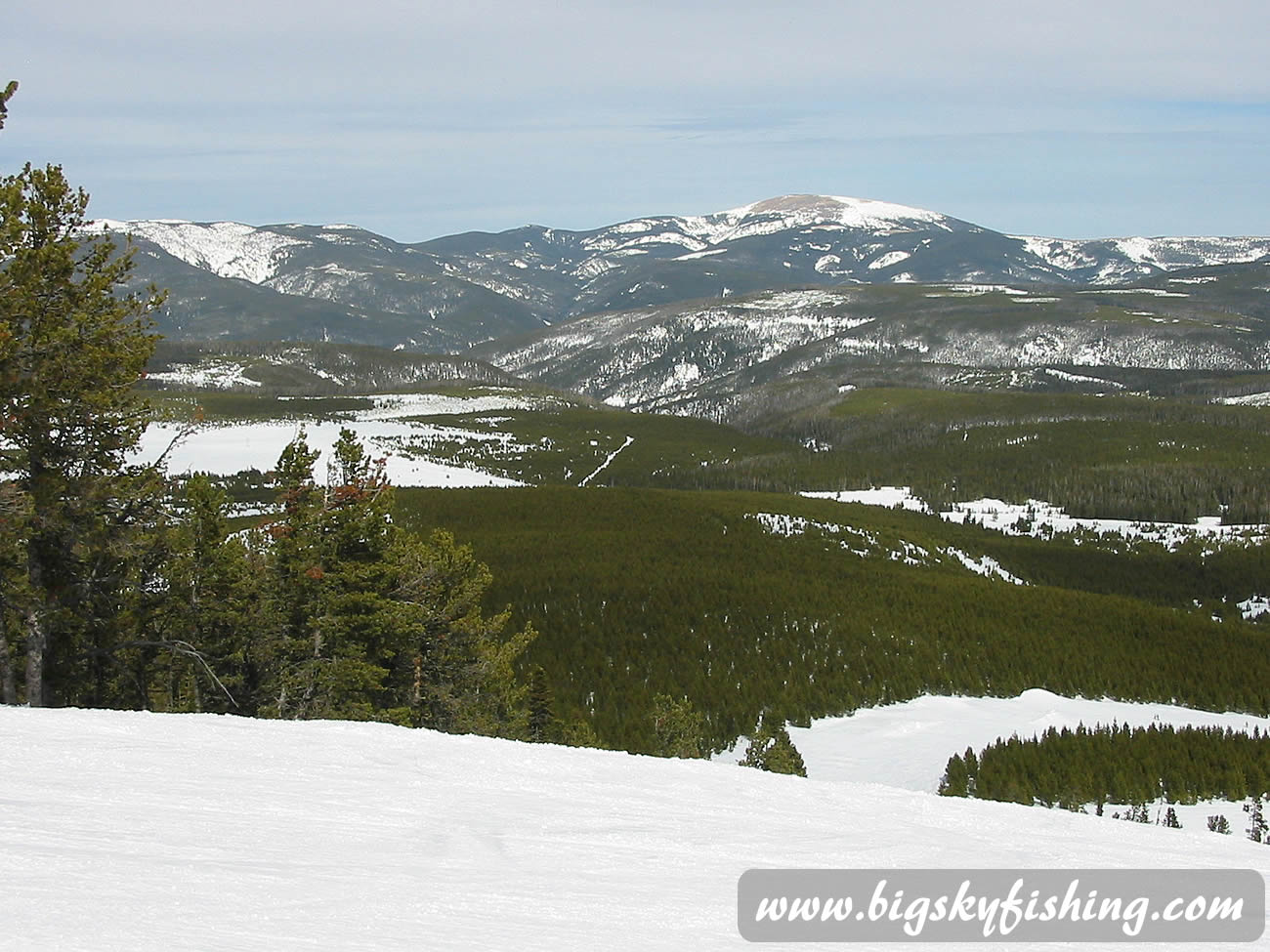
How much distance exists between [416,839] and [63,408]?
1385 centimetres

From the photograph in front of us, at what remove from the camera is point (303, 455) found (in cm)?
2650

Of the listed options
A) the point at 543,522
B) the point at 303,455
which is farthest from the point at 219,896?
the point at 543,522

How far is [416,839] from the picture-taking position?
30.3ft

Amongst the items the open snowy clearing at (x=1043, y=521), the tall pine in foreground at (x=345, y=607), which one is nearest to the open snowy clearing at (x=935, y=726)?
the tall pine in foreground at (x=345, y=607)

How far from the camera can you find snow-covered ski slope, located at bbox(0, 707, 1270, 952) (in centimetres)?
652

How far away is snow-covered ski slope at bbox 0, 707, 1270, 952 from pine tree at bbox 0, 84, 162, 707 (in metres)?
6.27

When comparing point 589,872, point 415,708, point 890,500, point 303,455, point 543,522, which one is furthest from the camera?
point 890,500

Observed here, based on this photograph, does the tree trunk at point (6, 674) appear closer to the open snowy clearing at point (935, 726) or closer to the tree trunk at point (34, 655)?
the tree trunk at point (34, 655)

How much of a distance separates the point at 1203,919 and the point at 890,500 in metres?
182

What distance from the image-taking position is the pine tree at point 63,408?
714 inches

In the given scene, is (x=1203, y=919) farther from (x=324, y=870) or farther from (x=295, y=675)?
(x=295, y=675)

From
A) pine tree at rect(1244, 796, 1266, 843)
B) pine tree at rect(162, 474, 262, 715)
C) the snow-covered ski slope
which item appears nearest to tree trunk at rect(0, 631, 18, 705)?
pine tree at rect(162, 474, 262, 715)

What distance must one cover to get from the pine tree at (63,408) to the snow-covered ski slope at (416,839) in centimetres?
627

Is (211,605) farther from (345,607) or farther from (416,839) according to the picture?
(416,839)
